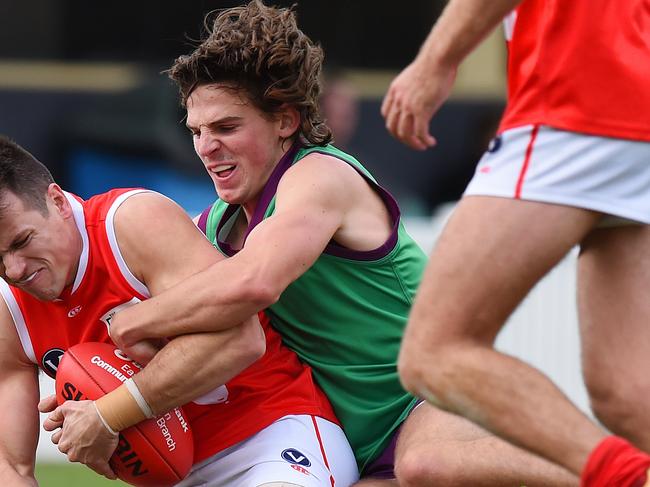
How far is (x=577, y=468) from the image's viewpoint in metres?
3.16

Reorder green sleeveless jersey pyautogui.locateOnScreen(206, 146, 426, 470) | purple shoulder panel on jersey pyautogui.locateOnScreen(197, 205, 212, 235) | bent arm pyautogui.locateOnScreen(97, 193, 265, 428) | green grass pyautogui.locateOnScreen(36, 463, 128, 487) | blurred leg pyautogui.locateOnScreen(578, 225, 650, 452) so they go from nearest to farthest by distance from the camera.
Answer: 1. blurred leg pyautogui.locateOnScreen(578, 225, 650, 452)
2. bent arm pyautogui.locateOnScreen(97, 193, 265, 428)
3. green sleeveless jersey pyautogui.locateOnScreen(206, 146, 426, 470)
4. purple shoulder panel on jersey pyautogui.locateOnScreen(197, 205, 212, 235)
5. green grass pyautogui.locateOnScreen(36, 463, 128, 487)

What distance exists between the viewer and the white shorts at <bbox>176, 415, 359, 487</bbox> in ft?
13.8

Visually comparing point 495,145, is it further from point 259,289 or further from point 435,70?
point 259,289

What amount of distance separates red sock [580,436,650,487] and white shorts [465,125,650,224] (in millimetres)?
542

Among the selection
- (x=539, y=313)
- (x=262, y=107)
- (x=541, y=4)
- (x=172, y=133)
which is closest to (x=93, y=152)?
(x=172, y=133)

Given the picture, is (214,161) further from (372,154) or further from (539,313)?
(372,154)

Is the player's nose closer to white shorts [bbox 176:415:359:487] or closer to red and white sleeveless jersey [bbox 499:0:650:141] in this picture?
white shorts [bbox 176:415:359:487]

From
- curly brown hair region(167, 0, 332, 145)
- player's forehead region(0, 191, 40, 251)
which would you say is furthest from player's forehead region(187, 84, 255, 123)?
player's forehead region(0, 191, 40, 251)

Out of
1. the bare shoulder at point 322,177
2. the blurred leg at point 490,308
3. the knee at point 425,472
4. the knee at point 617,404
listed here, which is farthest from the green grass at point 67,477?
the blurred leg at point 490,308

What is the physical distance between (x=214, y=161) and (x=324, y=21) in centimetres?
853

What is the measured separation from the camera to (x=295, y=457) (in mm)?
4266

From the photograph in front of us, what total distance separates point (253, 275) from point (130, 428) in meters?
0.60

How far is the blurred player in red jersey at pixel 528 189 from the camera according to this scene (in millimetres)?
3250

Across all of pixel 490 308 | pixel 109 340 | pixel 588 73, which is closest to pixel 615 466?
pixel 490 308
